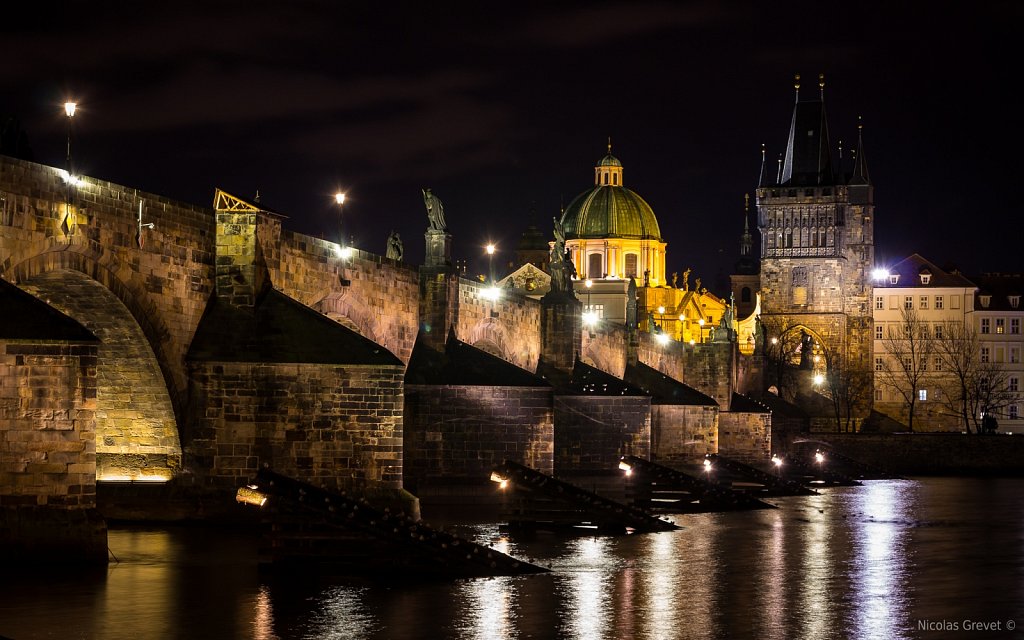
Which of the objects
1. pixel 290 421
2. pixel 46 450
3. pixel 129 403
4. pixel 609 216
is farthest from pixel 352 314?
pixel 609 216

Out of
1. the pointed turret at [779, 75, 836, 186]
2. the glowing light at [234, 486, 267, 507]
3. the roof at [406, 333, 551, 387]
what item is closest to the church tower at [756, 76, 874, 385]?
the pointed turret at [779, 75, 836, 186]

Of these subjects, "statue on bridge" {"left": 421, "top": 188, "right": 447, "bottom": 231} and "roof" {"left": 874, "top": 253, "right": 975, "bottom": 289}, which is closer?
"statue on bridge" {"left": 421, "top": 188, "right": 447, "bottom": 231}

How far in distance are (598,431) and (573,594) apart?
3191cm

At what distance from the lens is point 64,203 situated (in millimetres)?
30172

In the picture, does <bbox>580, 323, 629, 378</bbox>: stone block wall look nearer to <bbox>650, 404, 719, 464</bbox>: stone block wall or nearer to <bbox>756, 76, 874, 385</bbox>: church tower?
<bbox>650, 404, 719, 464</bbox>: stone block wall

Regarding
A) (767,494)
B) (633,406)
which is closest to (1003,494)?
(767,494)

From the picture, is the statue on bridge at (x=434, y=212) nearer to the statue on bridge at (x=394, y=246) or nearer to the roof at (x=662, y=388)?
the statue on bridge at (x=394, y=246)

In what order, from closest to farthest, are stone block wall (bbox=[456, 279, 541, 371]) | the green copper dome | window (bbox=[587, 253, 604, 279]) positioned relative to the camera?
1. stone block wall (bbox=[456, 279, 541, 371])
2. window (bbox=[587, 253, 604, 279])
3. the green copper dome

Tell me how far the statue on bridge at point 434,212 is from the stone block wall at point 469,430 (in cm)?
488

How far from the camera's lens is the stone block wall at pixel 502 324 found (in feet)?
170

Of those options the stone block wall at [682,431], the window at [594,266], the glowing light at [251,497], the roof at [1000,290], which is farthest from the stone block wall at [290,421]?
the window at [594,266]

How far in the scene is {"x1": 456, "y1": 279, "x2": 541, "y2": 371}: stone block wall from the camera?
5188cm

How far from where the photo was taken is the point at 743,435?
276 feet

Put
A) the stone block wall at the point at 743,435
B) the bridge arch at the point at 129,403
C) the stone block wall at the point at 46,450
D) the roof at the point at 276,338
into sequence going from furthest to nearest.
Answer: the stone block wall at the point at 743,435 < the roof at the point at 276,338 < the bridge arch at the point at 129,403 < the stone block wall at the point at 46,450
